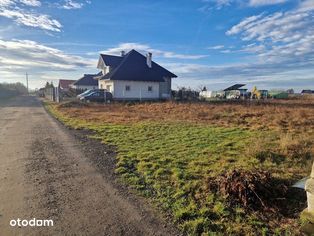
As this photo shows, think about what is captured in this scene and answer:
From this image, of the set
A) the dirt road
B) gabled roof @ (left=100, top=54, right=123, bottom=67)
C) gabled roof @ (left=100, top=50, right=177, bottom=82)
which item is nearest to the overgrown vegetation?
gabled roof @ (left=100, top=54, right=123, bottom=67)

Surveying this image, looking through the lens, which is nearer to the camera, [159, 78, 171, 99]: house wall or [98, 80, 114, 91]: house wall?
[98, 80, 114, 91]: house wall

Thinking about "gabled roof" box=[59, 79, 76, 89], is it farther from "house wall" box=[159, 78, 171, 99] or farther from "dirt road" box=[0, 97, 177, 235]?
"dirt road" box=[0, 97, 177, 235]

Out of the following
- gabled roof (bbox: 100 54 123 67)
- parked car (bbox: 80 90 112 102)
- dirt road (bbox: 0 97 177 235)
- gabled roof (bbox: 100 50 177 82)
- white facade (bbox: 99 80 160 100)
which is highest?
gabled roof (bbox: 100 54 123 67)

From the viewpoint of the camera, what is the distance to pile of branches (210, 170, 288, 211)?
4.17m

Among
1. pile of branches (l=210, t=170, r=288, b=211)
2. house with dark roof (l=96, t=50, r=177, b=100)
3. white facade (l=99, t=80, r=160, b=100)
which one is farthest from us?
house with dark roof (l=96, t=50, r=177, b=100)

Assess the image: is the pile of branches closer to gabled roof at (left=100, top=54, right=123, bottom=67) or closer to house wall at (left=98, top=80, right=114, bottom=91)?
house wall at (left=98, top=80, right=114, bottom=91)

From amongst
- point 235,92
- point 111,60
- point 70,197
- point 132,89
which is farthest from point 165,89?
point 70,197

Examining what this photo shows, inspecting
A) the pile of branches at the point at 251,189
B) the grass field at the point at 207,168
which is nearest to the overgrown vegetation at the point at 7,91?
the grass field at the point at 207,168

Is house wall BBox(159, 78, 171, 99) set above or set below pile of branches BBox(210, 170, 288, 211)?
above

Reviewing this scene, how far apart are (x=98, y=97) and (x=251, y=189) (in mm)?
27027

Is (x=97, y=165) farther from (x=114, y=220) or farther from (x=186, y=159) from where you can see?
(x=114, y=220)

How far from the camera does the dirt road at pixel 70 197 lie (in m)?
3.51

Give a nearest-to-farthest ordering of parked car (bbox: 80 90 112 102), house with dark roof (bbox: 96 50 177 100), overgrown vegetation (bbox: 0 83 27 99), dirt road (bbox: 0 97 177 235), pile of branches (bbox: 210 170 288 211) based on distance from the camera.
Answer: dirt road (bbox: 0 97 177 235)
pile of branches (bbox: 210 170 288 211)
parked car (bbox: 80 90 112 102)
house with dark roof (bbox: 96 50 177 100)
overgrown vegetation (bbox: 0 83 27 99)

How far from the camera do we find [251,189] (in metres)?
4.30
